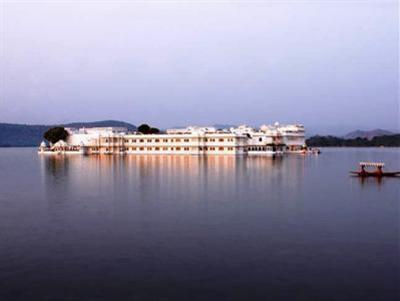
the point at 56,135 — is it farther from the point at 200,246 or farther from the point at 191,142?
the point at 200,246

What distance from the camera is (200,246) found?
11.3 meters

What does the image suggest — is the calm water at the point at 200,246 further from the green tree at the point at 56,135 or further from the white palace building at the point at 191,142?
the green tree at the point at 56,135

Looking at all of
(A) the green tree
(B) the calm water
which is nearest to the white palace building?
(A) the green tree

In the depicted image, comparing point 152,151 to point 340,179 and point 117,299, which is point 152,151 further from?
point 117,299

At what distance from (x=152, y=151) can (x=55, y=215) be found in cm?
6069

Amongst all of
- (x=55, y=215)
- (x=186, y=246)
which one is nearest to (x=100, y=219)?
(x=55, y=215)

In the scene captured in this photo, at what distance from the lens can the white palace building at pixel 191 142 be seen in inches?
2874

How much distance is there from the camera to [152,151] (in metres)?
76.3

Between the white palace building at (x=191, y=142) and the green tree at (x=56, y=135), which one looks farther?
the green tree at (x=56, y=135)

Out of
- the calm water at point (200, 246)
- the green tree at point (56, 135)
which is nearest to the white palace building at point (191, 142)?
the green tree at point (56, 135)

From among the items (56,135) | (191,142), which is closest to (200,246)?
(191,142)

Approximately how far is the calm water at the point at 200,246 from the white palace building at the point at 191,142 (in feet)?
170

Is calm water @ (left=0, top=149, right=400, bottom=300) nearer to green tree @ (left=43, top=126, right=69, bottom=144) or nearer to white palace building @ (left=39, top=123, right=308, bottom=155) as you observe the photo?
white palace building @ (left=39, top=123, right=308, bottom=155)

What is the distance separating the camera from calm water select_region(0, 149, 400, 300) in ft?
27.7
